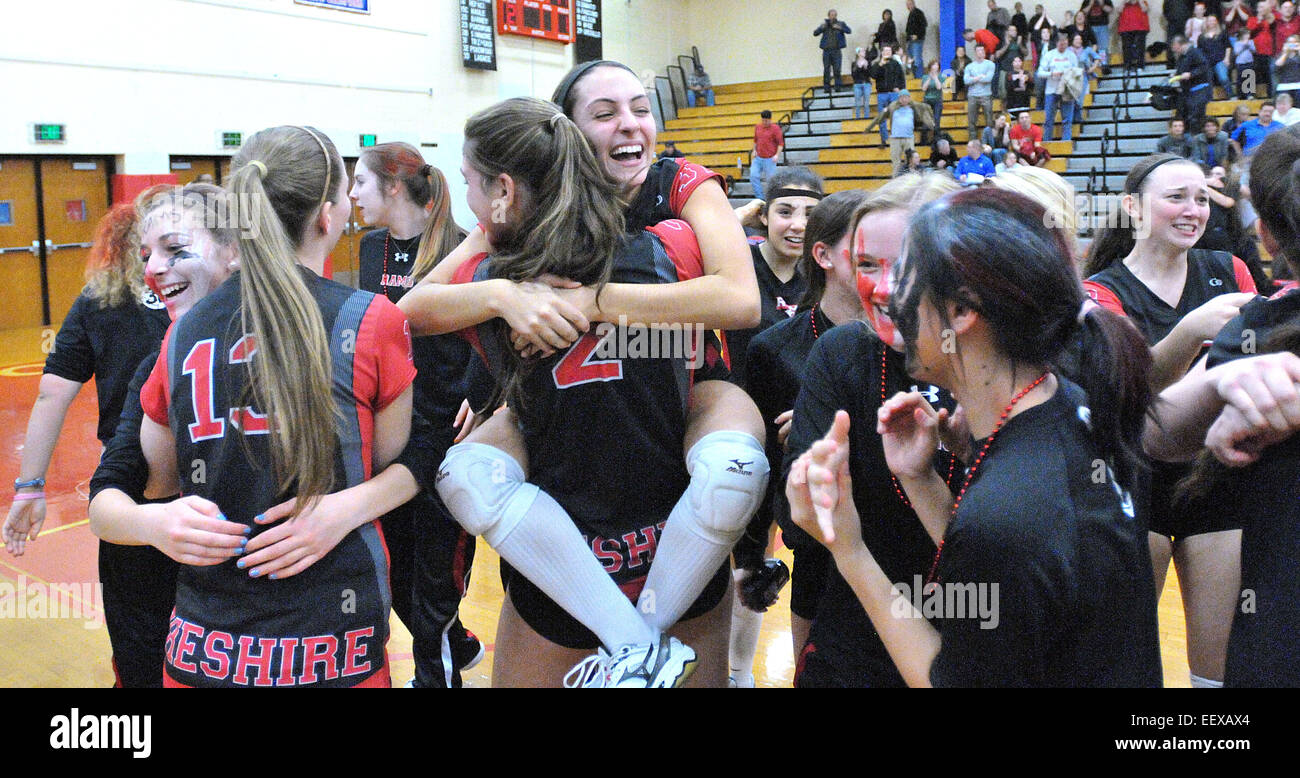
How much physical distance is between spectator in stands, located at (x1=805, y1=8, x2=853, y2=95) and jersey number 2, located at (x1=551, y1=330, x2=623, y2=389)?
61.3 feet

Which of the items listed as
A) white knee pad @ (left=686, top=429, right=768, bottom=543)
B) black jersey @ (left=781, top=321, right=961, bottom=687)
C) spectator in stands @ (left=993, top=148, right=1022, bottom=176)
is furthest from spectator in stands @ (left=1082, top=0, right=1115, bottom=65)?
white knee pad @ (left=686, top=429, right=768, bottom=543)

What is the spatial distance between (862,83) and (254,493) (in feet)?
59.1

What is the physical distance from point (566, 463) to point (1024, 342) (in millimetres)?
907

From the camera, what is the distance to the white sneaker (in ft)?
5.63

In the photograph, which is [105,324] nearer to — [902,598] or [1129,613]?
[902,598]

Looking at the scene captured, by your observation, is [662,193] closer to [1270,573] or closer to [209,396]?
[209,396]

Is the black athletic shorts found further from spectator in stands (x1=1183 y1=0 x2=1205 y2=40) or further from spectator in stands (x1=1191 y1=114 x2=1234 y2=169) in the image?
spectator in stands (x1=1183 y1=0 x2=1205 y2=40)

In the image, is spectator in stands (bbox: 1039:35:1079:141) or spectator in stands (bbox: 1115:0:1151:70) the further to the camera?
spectator in stands (bbox: 1115:0:1151:70)

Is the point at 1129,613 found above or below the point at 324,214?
below
